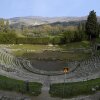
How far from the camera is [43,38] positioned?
66500 millimetres

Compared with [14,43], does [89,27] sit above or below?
above

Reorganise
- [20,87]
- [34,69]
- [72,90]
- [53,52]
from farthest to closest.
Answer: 1. [53,52]
2. [34,69]
3. [20,87]
4. [72,90]

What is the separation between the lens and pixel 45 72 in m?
40.1

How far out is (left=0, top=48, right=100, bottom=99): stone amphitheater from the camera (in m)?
33.6

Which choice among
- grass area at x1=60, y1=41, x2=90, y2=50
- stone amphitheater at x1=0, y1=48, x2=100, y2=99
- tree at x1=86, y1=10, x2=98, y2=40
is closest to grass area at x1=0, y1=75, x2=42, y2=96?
stone amphitheater at x1=0, y1=48, x2=100, y2=99

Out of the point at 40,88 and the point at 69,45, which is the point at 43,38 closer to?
the point at 69,45

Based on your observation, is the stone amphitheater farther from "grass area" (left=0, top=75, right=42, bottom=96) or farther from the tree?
the tree

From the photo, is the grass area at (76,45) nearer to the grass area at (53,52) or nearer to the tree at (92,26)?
the grass area at (53,52)

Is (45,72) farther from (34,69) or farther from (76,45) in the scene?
(76,45)

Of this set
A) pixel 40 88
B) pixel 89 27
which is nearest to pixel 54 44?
pixel 89 27

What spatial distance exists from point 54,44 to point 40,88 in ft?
128

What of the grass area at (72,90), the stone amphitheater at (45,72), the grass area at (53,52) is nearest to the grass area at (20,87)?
A: the grass area at (72,90)

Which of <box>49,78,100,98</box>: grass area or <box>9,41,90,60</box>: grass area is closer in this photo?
<box>49,78,100,98</box>: grass area

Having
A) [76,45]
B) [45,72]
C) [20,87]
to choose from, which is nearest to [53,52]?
[76,45]
